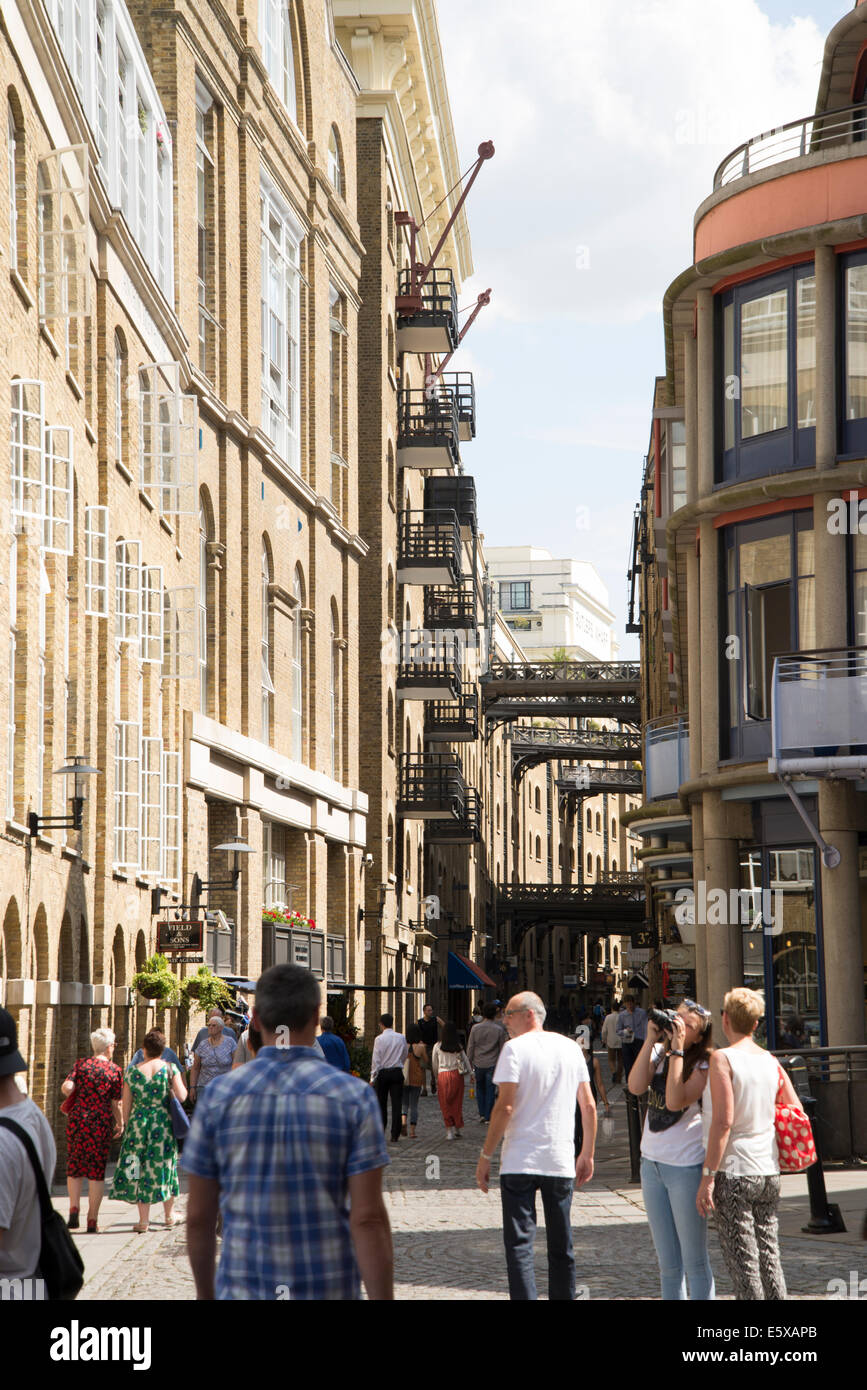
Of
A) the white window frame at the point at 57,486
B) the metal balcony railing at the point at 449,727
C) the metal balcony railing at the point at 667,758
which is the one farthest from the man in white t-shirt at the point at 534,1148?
the metal balcony railing at the point at 449,727

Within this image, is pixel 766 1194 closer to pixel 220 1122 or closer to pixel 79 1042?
pixel 220 1122

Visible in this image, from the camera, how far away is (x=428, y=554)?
4653 centimetres

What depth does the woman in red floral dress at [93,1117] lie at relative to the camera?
49.4ft

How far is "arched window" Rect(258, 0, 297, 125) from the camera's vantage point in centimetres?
3441

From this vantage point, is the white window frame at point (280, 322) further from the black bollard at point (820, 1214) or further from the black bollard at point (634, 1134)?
the black bollard at point (820, 1214)

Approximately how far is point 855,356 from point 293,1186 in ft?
56.1

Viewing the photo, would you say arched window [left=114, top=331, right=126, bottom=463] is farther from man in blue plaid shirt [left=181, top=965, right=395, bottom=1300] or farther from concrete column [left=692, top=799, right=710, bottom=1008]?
man in blue plaid shirt [left=181, top=965, right=395, bottom=1300]

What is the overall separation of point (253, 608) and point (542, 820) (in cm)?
6081

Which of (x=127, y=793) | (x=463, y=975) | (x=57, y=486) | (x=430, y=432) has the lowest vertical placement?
(x=463, y=975)

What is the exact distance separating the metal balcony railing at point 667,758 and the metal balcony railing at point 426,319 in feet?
73.1

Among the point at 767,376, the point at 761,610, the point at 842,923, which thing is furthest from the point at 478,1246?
the point at 767,376

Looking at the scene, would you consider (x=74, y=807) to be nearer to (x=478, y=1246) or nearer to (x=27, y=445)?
(x=27, y=445)
